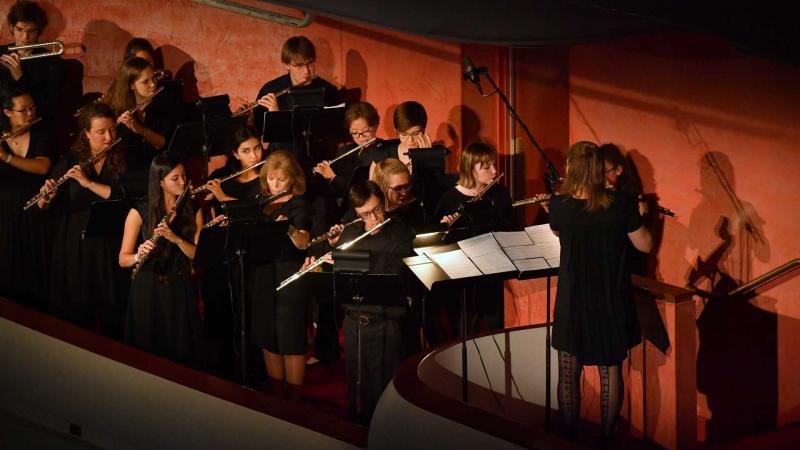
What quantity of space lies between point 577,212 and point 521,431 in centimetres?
117

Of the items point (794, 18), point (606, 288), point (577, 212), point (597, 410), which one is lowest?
point (597, 410)

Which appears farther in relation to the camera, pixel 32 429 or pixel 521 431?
pixel 32 429

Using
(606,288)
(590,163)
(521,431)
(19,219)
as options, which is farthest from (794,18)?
(19,219)

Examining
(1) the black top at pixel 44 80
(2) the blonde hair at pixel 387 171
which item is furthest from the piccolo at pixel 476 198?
(1) the black top at pixel 44 80

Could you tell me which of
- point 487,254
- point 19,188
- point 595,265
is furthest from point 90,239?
point 595,265

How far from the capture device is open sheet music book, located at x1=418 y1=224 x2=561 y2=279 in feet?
15.9

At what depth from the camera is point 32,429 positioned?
512 cm

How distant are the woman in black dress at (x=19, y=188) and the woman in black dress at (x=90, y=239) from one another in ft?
0.62

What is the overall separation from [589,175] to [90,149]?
2935 millimetres

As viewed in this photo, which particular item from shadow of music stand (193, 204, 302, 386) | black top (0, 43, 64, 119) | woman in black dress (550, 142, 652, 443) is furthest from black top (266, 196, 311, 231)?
black top (0, 43, 64, 119)

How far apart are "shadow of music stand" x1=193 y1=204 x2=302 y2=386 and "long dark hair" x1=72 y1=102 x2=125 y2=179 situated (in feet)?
3.81

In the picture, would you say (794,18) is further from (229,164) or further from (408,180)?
(229,164)

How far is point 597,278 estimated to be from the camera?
15.7 ft

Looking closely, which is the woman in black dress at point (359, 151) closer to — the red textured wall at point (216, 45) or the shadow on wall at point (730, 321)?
the red textured wall at point (216, 45)
